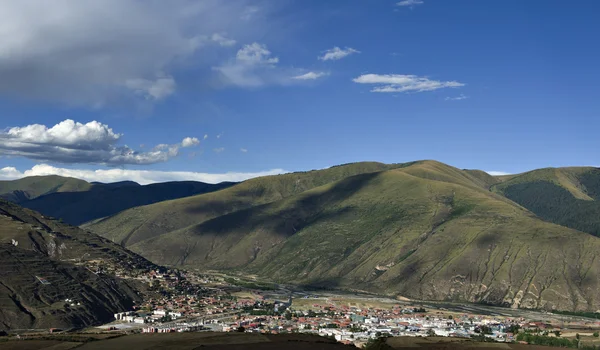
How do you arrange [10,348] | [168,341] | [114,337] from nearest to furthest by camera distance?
[10,348]
[168,341]
[114,337]

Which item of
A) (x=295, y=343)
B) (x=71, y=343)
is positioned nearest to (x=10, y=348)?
(x=71, y=343)

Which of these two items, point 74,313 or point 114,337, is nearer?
point 114,337

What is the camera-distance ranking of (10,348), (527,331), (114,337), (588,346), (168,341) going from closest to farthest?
(10,348), (168,341), (114,337), (588,346), (527,331)

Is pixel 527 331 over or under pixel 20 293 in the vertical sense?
under

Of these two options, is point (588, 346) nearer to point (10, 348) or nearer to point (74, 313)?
point (10, 348)

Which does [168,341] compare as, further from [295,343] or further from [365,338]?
[365,338]

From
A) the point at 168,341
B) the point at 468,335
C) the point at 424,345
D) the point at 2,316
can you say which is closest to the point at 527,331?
the point at 468,335

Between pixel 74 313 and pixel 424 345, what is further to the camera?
pixel 74 313

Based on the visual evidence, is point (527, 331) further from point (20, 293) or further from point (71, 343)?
point (20, 293)

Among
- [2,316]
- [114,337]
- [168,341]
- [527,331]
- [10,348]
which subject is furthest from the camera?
[527,331]

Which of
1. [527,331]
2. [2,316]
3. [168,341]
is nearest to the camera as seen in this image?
[168,341]
